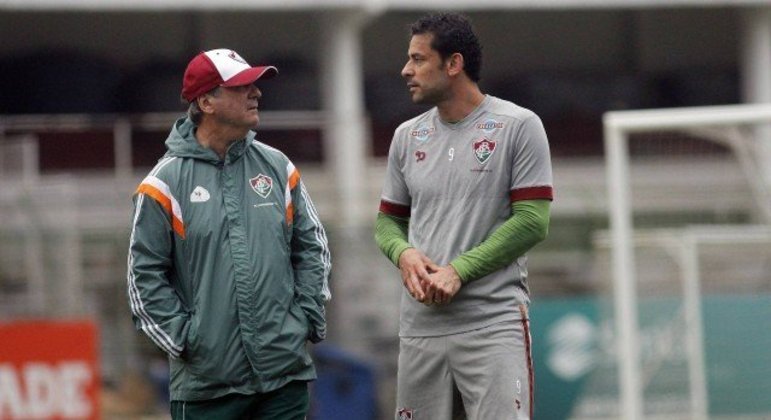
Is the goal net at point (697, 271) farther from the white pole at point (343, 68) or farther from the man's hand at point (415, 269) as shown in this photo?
the white pole at point (343, 68)

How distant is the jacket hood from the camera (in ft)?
20.4

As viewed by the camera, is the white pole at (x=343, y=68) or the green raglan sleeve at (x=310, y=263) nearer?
the green raglan sleeve at (x=310, y=263)

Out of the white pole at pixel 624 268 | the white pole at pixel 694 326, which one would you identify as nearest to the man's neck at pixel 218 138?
the white pole at pixel 624 268

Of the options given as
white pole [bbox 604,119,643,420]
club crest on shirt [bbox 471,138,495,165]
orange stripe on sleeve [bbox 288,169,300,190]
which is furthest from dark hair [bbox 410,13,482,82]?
white pole [bbox 604,119,643,420]

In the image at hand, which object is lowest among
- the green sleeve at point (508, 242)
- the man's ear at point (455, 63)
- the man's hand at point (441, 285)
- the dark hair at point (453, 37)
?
the man's hand at point (441, 285)

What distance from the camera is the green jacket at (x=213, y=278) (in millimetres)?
6109

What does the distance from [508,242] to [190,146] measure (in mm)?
1223

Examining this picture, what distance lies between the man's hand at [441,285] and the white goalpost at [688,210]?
407 centimetres

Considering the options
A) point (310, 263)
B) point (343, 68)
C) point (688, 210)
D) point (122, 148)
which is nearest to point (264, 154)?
point (310, 263)

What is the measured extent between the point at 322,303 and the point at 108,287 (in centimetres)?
975

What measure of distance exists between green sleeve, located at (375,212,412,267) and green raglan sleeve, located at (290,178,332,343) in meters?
0.26

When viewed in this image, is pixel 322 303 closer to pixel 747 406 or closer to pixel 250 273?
pixel 250 273

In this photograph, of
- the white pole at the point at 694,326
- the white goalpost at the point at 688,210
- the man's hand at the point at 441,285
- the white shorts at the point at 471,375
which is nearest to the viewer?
the man's hand at the point at 441,285

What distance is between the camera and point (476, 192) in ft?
20.9
